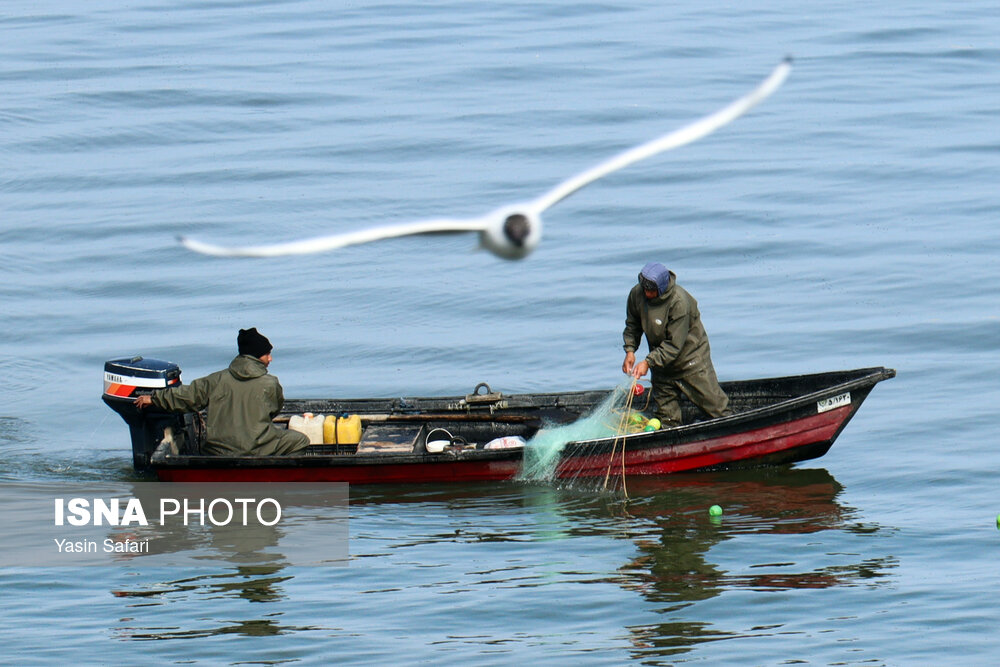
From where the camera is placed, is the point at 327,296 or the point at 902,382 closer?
the point at 902,382

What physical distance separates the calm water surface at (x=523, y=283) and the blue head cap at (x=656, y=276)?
1982 mm

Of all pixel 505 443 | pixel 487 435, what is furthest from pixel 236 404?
pixel 487 435

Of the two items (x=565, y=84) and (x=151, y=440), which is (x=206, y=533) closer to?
(x=151, y=440)

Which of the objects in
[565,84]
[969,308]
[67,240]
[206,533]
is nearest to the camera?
[206,533]

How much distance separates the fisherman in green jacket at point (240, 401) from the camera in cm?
1311

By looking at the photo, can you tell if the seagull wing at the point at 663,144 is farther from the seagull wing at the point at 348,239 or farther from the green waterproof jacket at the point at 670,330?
the green waterproof jacket at the point at 670,330

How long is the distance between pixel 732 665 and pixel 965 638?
1.67m

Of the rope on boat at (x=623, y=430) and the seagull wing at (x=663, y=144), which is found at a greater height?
the seagull wing at (x=663, y=144)

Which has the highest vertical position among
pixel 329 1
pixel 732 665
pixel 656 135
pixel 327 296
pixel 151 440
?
pixel 329 1

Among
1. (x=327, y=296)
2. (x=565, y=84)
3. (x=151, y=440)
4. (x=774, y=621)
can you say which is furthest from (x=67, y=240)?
(x=774, y=621)

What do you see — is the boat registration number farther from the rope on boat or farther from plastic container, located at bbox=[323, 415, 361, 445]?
plastic container, located at bbox=[323, 415, 361, 445]

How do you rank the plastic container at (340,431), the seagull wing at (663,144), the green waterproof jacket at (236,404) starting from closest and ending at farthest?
the seagull wing at (663,144) < the green waterproof jacket at (236,404) < the plastic container at (340,431)

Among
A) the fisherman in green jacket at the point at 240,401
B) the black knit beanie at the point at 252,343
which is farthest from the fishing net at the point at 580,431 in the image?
the black knit beanie at the point at 252,343

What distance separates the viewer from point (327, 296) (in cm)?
2064
